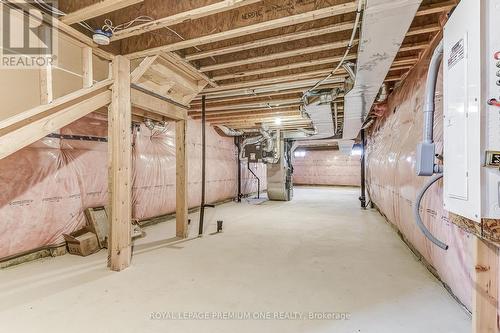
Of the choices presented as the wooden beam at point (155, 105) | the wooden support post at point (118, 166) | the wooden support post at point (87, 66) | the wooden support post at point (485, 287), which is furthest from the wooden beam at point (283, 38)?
the wooden support post at point (485, 287)

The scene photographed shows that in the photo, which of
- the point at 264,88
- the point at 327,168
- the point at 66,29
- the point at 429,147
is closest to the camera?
the point at 429,147

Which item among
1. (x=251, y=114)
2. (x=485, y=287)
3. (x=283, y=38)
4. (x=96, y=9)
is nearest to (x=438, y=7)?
(x=283, y=38)

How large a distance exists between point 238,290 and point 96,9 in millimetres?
2332

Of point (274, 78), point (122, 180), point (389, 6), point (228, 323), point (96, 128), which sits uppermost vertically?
point (274, 78)

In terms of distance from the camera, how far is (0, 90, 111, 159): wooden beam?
1.62m

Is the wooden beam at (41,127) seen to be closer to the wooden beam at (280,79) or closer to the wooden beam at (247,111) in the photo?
the wooden beam at (280,79)

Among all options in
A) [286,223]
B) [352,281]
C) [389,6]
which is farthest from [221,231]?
[389,6]

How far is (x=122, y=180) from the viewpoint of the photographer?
2.45m

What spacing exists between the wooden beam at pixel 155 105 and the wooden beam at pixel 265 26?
0.39 metres

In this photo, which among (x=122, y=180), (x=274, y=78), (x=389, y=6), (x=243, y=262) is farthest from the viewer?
(x=274, y=78)

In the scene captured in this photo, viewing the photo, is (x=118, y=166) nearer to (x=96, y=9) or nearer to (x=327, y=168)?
(x=96, y=9)

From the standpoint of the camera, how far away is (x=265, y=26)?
2.02 meters

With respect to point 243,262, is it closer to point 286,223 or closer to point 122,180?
point 122,180

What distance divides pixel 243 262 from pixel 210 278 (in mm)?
471
